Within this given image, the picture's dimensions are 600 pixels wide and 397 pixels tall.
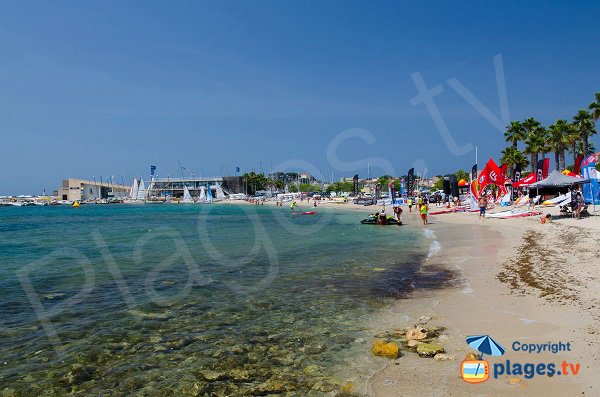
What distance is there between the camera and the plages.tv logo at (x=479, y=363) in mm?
6207

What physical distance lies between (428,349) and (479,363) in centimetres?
89

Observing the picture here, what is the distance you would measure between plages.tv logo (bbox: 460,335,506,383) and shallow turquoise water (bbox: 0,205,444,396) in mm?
1824

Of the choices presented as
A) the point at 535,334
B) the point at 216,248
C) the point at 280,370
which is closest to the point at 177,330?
the point at 280,370

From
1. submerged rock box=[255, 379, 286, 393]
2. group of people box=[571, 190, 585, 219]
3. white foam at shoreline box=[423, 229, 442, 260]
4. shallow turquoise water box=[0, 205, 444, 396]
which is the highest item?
group of people box=[571, 190, 585, 219]

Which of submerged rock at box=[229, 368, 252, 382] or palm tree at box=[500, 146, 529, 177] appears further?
palm tree at box=[500, 146, 529, 177]

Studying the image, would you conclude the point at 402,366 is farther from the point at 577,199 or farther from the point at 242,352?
the point at 577,199

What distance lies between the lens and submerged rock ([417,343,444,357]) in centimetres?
710

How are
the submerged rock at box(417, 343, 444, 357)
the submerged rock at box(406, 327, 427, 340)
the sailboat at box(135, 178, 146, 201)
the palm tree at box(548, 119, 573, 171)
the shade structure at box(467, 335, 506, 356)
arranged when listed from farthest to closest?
the sailboat at box(135, 178, 146, 201), the palm tree at box(548, 119, 573, 171), the submerged rock at box(406, 327, 427, 340), the submerged rock at box(417, 343, 444, 357), the shade structure at box(467, 335, 506, 356)

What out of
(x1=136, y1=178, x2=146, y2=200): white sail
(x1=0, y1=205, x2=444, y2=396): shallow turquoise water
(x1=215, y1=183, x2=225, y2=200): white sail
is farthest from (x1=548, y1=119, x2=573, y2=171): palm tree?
(x1=136, y1=178, x2=146, y2=200): white sail

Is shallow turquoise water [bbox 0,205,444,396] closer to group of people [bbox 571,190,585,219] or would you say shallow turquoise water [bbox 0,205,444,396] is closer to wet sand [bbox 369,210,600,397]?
wet sand [bbox 369,210,600,397]

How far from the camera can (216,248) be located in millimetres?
25484

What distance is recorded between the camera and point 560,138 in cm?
5603

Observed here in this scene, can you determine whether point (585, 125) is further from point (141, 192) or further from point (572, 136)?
point (141, 192)

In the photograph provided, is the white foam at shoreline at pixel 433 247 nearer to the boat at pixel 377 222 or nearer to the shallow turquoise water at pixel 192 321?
the shallow turquoise water at pixel 192 321
